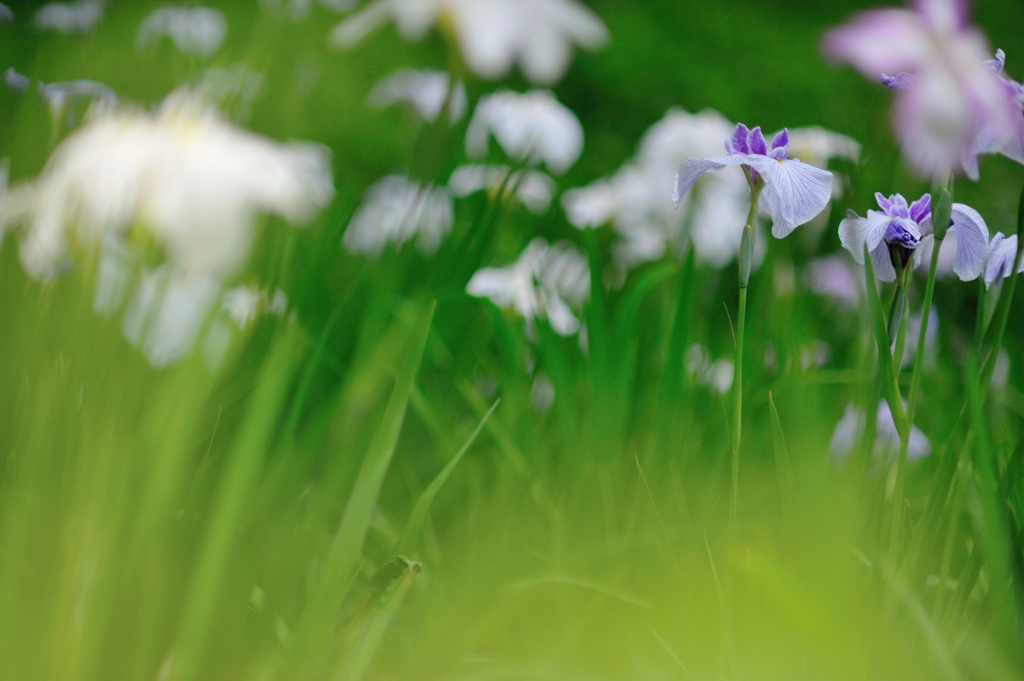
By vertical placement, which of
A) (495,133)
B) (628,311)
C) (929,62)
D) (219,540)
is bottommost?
(495,133)

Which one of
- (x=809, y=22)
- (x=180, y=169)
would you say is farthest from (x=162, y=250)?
(x=809, y=22)

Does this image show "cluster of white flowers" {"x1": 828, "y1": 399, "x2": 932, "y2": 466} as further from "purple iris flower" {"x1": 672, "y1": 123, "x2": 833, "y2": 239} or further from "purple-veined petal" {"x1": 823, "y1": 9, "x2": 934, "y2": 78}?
"purple-veined petal" {"x1": 823, "y1": 9, "x2": 934, "y2": 78}

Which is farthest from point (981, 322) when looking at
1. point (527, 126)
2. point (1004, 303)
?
point (527, 126)

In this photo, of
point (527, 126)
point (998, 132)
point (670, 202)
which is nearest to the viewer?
point (998, 132)

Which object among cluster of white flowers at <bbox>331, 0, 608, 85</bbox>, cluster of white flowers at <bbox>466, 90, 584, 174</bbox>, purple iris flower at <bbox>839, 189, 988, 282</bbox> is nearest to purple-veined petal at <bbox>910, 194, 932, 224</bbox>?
purple iris flower at <bbox>839, 189, 988, 282</bbox>

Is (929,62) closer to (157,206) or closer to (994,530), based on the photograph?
(994,530)

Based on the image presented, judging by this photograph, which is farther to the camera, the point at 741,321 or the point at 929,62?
the point at 741,321

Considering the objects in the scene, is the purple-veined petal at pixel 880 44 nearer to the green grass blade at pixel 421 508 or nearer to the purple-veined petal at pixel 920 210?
the purple-veined petal at pixel 920 210

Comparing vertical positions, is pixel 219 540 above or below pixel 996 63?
below
